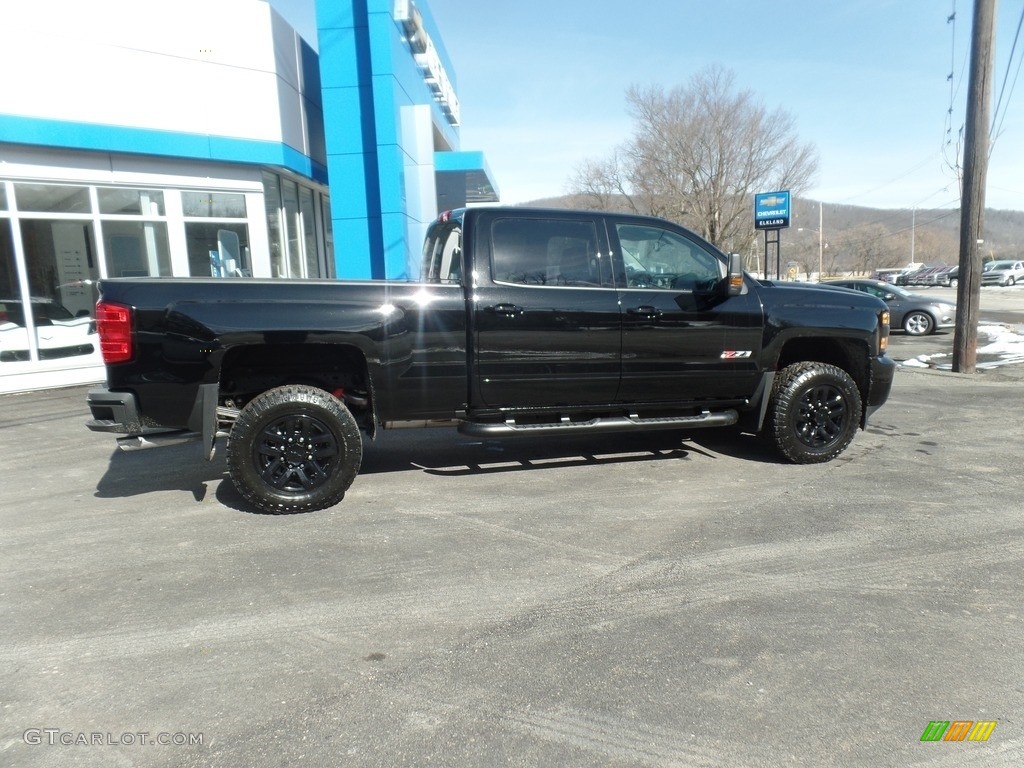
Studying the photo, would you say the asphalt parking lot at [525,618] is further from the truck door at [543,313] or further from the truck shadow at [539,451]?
the truck door at [543,313]

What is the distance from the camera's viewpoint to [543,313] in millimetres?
5164

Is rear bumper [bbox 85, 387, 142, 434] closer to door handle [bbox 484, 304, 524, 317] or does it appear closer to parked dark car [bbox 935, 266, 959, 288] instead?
door handle [bbox 484, 304, 524, 317]

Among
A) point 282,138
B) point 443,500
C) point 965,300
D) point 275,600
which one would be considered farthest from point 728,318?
point 282,138

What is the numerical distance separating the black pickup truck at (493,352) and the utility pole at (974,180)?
6.09 meters

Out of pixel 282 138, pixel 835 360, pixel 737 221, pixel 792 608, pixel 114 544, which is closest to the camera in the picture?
pixel 792 608

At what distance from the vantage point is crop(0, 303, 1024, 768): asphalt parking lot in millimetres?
2539

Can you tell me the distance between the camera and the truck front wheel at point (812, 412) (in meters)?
5.76

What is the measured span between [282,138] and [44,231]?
4166 mm

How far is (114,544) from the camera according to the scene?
14.5 ft

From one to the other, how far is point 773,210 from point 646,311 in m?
16.5

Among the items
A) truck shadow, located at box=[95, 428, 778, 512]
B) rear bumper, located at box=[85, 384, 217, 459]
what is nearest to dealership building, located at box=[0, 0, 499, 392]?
truck shadow, located at box=[95, 428, 778, 512]

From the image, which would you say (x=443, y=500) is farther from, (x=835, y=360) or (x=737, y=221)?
(x=737, y=221)

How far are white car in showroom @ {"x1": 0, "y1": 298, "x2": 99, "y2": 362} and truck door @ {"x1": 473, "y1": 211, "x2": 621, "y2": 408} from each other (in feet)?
27.7

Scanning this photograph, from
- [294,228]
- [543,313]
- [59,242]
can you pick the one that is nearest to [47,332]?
[59,242]
